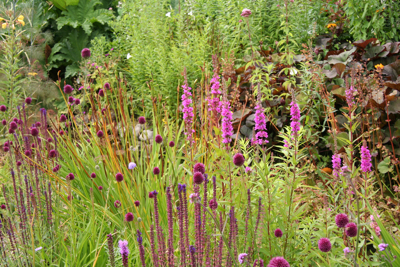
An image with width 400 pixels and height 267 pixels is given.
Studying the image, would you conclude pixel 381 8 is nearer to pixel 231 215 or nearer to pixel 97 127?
pixel 97 127

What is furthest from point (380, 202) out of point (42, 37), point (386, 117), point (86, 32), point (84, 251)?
point (42, 37)

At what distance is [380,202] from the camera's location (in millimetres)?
2828

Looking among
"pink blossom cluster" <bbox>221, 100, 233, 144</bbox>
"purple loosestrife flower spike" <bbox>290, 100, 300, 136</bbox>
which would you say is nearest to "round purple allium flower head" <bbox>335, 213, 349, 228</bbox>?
"purple loosestrife flower spike" <bbox>290, 100, 300, 136</bbox>

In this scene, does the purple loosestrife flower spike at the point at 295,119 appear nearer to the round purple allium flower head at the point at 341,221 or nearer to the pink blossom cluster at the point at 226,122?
the pink blossom cluster at the point at 226,122

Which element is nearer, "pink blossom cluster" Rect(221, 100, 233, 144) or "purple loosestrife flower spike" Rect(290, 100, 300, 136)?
"purple loosestrife flower spike" Rect(290, 100, 300, 136)

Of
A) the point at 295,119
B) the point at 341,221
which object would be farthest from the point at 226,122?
the point at 341,221

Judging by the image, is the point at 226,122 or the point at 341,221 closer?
the point at 341,221

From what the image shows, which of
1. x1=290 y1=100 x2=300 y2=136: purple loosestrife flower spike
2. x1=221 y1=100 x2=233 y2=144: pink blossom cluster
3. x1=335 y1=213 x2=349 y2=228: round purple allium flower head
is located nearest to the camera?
x1=335 y1=213 x2=349 y2=228: round purple allium flower head

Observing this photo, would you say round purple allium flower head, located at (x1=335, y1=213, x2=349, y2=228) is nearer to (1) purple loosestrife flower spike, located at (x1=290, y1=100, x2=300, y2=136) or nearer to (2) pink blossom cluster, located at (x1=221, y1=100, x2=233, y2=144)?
(1) purple loosestrife flower spike, located at (x1=290, y1=100, x2=300, y2=136)

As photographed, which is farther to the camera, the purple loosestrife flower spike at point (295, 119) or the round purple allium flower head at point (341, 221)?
the purple loosestrife flower spike at point (295, 119)

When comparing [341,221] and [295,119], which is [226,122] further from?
[341,221]

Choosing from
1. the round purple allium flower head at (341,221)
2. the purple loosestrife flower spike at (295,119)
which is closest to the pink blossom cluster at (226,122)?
the purple loosestrife flower spike at (295,119)

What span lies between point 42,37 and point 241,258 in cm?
769

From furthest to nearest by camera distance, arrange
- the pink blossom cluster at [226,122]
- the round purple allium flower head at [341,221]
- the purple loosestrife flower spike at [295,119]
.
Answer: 1. the pink blossom cluster at [226,122]
2. the purple loosestrife flower spike at [295,119]
3. the round purple allium flower head at [341,221]
